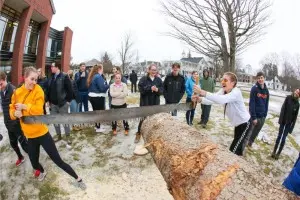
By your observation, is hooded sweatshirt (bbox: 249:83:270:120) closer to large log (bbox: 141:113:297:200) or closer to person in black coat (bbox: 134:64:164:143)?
person in black coat (bbox: 134:64:164:143)

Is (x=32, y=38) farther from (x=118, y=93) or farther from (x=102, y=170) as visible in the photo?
(x=102, y=170)

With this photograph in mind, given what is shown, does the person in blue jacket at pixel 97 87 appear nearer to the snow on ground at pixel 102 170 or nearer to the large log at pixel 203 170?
the snow on ground at pixel 102 170

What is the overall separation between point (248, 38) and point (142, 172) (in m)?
10.9

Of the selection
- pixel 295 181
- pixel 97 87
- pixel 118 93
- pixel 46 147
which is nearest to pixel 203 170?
pixel 295 181

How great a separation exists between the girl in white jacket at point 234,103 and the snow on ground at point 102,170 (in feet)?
2.61

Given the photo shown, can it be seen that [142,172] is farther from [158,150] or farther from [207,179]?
[207,179]

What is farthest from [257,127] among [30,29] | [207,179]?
[30,29]

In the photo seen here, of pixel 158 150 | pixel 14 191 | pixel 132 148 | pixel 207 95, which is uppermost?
pixel 207 95

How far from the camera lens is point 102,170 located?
5.33 metres

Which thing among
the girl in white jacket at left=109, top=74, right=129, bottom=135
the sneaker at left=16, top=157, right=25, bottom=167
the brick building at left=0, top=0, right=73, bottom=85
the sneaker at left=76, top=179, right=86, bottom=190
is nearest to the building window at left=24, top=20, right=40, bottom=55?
the brick building at left=0, top=0, right=73, bottom=85

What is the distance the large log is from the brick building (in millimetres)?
13701

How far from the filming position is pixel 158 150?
146 inches

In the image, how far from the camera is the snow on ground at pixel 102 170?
4590mm

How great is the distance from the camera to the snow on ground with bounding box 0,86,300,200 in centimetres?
459
